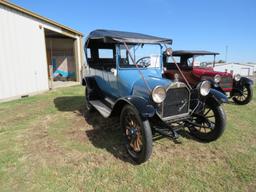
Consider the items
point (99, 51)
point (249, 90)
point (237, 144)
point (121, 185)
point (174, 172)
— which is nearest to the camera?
point (121, 185)

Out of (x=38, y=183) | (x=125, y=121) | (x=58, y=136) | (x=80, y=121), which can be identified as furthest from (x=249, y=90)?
(x=38, y=183)

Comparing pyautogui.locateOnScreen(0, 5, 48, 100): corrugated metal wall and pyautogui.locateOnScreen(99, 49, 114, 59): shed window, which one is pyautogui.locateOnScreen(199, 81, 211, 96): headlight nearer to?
pyautogui.locateOnScreen(99, 49, 114, 59): shed window

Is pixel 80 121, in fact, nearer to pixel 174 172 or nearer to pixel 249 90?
pixel 174 172

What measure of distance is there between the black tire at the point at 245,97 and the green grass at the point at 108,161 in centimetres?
217

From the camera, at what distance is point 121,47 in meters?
3.55

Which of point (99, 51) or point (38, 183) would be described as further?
point (99, 51)

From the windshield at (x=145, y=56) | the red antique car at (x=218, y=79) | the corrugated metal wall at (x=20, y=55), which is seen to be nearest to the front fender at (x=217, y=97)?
the windshield at (x=145, y=56)

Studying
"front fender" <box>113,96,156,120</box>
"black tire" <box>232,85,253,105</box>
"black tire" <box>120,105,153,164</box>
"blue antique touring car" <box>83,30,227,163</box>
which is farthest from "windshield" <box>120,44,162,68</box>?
"black tire" <box>232,85,253,105</box>

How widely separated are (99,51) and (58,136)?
280 cm

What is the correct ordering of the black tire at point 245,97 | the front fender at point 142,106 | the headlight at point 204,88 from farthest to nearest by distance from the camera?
the black tire at point 245,97 → the headlight at point 204,88 → the front fender at point 142,106

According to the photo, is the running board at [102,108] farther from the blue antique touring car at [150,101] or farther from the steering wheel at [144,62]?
the steering wheel at [144,62]

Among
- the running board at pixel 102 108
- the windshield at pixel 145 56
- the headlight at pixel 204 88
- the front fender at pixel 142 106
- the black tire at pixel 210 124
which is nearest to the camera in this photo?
the front fender at pixel 142 106

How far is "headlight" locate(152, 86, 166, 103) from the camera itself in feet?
8.54

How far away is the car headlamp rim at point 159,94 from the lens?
260cm
